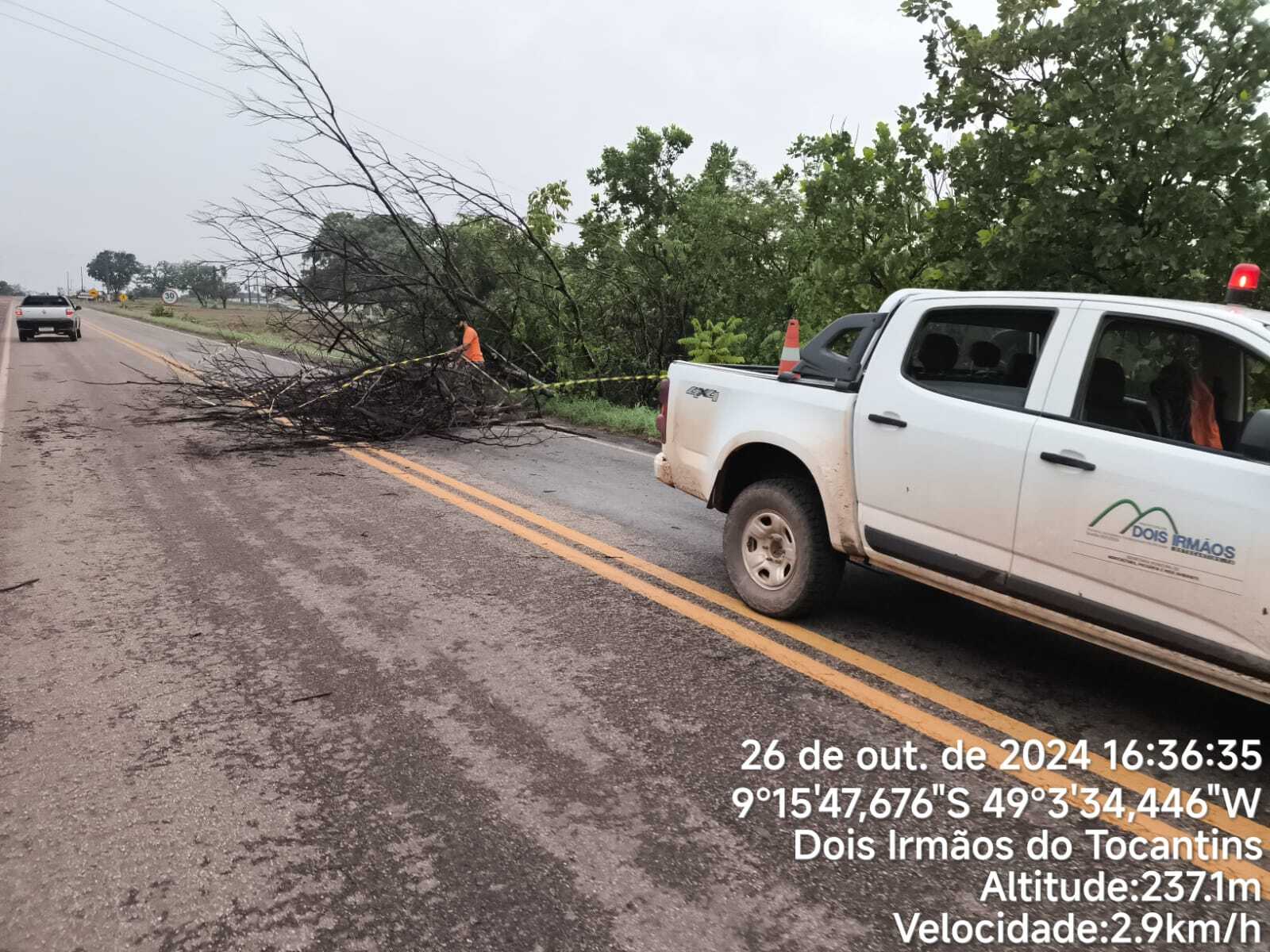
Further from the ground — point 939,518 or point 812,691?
point 939,518

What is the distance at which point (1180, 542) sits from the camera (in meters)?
3.12

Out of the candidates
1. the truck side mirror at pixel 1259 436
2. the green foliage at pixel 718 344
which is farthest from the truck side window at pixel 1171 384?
the green foliage at pixel 718 344

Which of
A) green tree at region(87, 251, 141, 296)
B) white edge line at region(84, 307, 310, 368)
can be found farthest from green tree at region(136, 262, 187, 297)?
white edge line at region(84, 307, 310, 368)

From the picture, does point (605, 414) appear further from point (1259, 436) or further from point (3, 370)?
point (3, 370)

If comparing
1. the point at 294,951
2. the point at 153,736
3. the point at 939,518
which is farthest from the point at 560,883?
the point at 939,518

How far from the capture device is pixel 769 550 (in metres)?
4.73

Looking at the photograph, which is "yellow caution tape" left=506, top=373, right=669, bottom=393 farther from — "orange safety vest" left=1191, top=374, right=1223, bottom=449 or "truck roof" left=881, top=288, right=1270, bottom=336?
"orange safety vest" left=1191, top=374, right=1223, bottom=449

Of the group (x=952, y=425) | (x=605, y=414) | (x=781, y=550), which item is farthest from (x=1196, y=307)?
(x=605, y=414)

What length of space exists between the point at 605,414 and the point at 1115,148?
279 inches

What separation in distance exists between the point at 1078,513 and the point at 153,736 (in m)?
3.67

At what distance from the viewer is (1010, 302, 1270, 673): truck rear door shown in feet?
9.85

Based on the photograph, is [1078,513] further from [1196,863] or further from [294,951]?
[294,951]

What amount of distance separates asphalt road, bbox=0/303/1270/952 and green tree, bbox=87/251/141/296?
211 metres

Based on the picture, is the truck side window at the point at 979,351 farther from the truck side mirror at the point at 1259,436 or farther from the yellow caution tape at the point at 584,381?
the yellow caution tape at the point at 584,381
